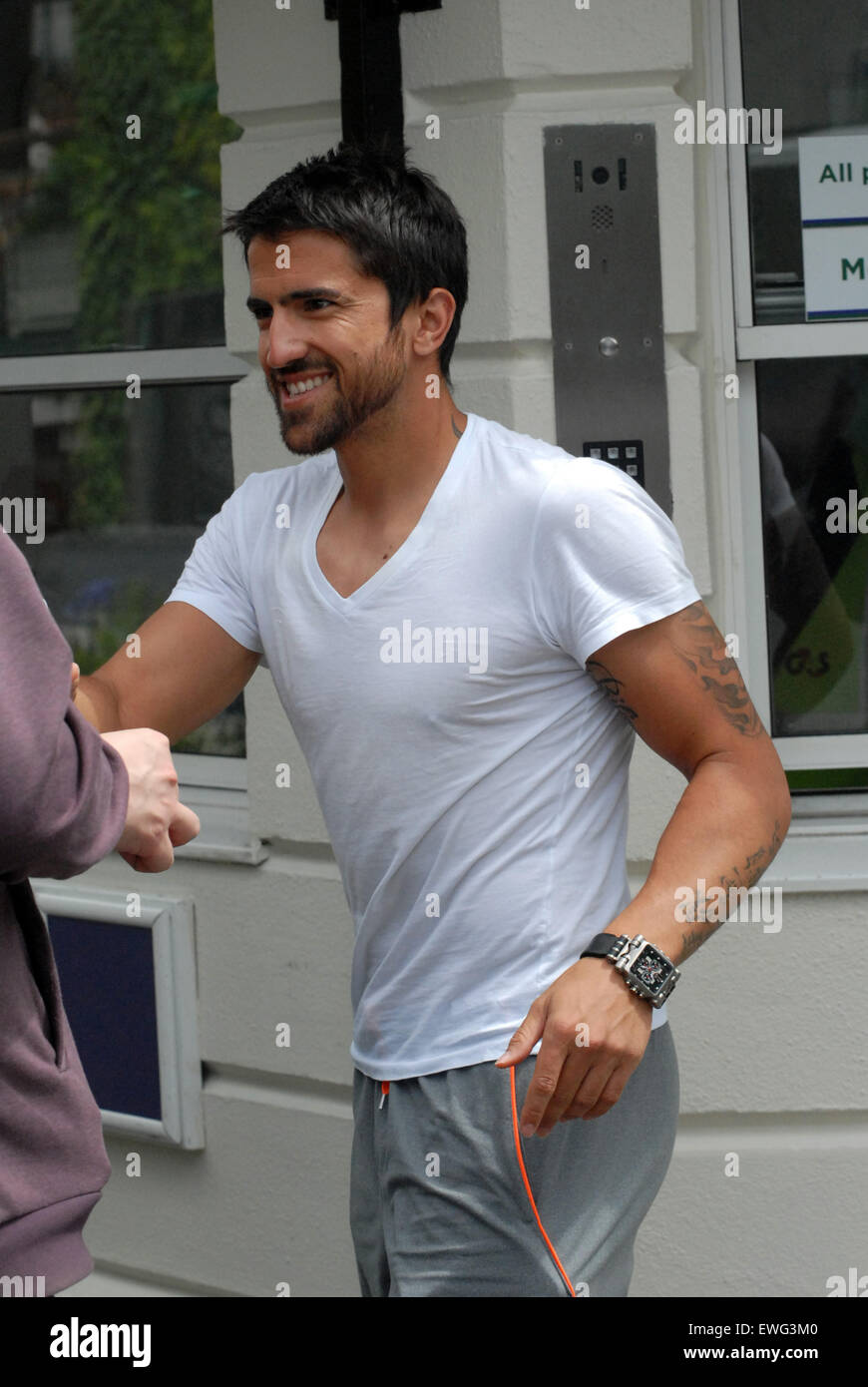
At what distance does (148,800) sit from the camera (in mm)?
1679

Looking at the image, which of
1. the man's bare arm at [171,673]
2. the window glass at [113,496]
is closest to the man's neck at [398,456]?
the man's bare arm at [171,673]

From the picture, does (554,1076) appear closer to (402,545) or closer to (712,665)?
(712,665)

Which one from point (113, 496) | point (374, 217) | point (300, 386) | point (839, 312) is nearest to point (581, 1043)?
point (300, 386)

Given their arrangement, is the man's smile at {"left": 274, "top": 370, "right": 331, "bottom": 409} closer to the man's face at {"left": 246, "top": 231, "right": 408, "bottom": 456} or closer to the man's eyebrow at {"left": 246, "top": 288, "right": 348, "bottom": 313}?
the man's face at {"left": 246, "top": 231, "right": 408, "bottom": 456}

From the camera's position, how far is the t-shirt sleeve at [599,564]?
2008mm

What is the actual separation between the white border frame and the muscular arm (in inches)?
65.2

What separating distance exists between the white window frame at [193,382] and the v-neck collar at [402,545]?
1.26 m

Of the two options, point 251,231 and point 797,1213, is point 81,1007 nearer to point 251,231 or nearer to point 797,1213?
point 797,1213

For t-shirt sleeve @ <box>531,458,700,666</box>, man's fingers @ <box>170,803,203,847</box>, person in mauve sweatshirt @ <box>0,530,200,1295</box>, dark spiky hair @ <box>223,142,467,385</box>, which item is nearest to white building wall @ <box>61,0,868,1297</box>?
dark spiky hair @ <box>223,142,467,385</box>

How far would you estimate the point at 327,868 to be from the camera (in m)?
3.33

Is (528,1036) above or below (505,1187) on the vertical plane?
above

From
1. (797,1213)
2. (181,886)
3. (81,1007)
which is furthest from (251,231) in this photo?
(797,1213)

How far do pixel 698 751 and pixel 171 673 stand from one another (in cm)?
82

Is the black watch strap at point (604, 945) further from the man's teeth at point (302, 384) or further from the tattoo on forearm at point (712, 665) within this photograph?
the man's teeth at point (302, 384)
